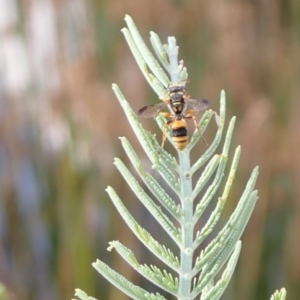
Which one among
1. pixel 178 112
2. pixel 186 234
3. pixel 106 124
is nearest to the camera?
pixel 186 234

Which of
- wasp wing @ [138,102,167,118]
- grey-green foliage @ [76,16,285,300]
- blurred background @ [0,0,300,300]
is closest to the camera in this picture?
grey-green foliage @ [76,16,285,300]

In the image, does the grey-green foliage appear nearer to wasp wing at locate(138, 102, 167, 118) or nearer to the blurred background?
wasp wing at locate(138, 102, 167, 118)

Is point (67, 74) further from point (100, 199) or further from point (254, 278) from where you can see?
point (254, 278)

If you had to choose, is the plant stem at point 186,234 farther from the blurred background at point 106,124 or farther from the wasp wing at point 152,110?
the blurred background at point 106,124

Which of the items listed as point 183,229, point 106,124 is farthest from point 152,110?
point 106,124

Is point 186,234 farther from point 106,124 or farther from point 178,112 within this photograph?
point 106,124

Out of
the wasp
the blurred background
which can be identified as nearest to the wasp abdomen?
the wasp
